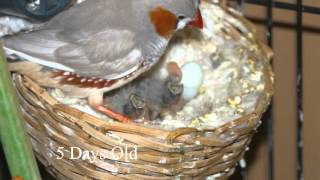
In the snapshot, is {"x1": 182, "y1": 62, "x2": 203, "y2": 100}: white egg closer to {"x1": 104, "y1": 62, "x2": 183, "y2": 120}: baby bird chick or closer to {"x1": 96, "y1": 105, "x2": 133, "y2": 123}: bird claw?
{"x1": 104, "y1": 62, "x2": 183, "y2": 120}: baby bird chick

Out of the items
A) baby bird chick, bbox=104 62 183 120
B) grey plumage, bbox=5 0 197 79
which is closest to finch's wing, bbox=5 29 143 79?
grey plumage, bbox=5 0 197 79

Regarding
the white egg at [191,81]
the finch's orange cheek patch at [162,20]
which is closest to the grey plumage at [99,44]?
the finch's orange cheek patch at [162,20]

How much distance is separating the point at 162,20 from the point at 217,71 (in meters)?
0.23

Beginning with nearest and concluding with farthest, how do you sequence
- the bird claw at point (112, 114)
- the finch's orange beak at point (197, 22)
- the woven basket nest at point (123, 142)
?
1. the woven basket nest at point (123, 142)
2. the bird claw at point (112, 114)
3. the finch's orange beak at point (197, 22)

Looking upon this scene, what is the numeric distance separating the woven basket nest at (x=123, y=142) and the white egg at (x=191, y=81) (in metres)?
0.23

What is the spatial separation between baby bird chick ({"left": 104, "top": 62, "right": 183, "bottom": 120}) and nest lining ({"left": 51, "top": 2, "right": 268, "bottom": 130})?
0.03 m

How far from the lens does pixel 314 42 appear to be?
173 cm

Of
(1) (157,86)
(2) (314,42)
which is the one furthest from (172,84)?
(2) (314,42)

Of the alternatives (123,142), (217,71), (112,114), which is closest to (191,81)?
(217,71)

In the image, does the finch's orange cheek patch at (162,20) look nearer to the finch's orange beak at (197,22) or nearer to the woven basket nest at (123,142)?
the finch's orange beak at (197,22)

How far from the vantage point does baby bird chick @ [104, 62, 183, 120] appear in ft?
4.83

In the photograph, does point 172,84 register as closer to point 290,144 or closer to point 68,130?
point 68,130

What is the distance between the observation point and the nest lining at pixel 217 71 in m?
1.44

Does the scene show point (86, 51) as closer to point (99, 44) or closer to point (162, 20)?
point (99, 44)
